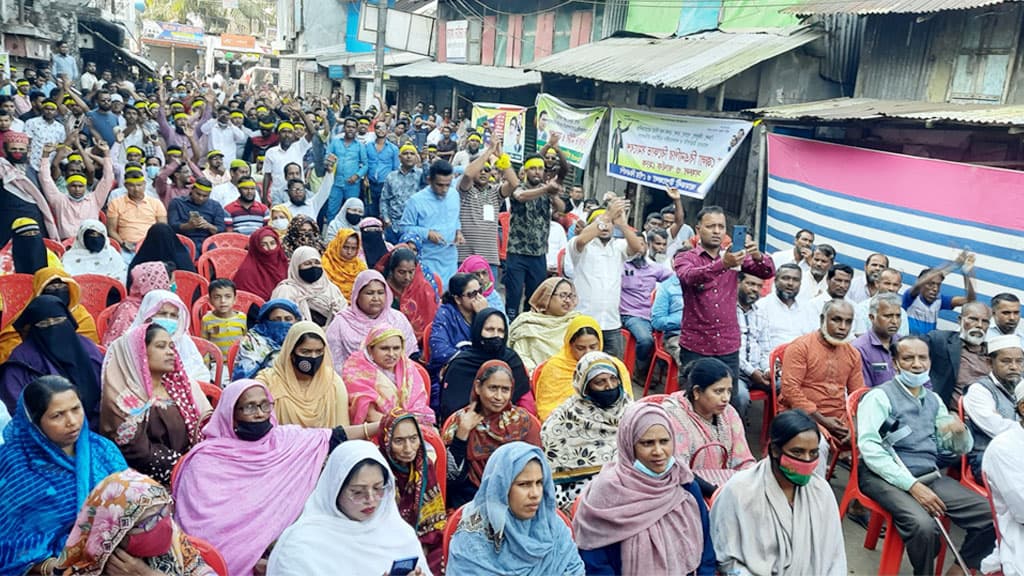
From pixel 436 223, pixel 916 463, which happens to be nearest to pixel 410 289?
pixel 436 223

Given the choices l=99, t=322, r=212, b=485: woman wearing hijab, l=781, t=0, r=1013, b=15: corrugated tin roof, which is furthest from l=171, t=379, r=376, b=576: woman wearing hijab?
l=781, t=0, r=1013, b=15: corrugated tin roof

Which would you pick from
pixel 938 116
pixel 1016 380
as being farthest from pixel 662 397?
pixel 938 116

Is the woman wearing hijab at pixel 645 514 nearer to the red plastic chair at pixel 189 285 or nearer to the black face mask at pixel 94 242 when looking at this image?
the red plastic chair at pixel 189 285

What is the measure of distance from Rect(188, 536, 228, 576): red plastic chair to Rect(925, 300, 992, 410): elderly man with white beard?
433 cm

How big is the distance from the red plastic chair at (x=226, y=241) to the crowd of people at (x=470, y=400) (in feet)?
0.10

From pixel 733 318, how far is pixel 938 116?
11.8ft

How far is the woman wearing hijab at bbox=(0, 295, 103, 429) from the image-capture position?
12.5 ft

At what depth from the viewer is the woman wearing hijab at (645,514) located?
2.99 metres

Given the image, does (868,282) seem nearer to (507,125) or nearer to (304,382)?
(304,382)

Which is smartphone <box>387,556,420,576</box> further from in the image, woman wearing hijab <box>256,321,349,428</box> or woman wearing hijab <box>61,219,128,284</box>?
woman wearing hijab <box>61,219,128,284</box>

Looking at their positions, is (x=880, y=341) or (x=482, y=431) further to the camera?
(x=880, y=341)

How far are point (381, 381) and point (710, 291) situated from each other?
6.60 feet

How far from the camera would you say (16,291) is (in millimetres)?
5328

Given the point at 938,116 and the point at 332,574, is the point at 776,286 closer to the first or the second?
the point at 938,116
